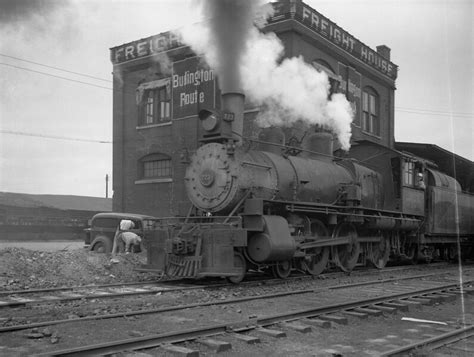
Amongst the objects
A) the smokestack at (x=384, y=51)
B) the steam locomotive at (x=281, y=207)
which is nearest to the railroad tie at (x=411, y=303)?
the steam locomotive at (x=281, y=207)

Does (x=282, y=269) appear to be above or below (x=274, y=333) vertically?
above

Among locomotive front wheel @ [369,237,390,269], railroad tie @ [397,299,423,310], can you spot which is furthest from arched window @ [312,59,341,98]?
railroad tie @ [397,299,423,310]

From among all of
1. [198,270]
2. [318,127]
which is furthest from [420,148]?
[198,270]

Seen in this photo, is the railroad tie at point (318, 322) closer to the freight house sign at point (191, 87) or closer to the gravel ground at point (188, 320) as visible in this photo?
the gravel ground at point (188, 320)

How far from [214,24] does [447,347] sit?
8.41 m

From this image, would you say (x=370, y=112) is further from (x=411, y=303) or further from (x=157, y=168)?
(x=411, y=303)

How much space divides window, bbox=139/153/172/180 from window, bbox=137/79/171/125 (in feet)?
5.59

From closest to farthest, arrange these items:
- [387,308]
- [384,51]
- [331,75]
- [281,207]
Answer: [387,308] < [281,207] < [331,75] < [384,51]

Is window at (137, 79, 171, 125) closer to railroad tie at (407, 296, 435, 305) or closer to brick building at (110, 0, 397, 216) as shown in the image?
brick building at (110, 0, 397, 216)

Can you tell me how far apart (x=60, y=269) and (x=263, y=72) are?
Result: 283 inches

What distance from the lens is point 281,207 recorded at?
11.1m

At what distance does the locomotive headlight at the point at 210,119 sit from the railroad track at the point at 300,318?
387 centimetres

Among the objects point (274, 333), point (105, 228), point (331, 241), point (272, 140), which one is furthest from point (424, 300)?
point (105, 228)

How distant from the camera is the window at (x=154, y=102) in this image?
2414cm
